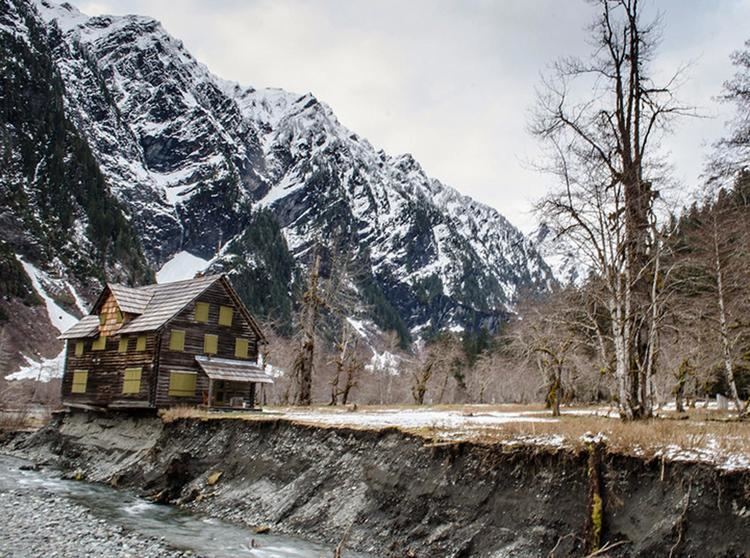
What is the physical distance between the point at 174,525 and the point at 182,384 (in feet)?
61.0

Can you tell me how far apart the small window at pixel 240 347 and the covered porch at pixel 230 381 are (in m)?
0.49

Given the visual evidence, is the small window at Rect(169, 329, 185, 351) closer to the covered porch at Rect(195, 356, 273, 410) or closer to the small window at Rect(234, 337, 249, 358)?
the covered porch at Rect(195, 356, 273, 410)

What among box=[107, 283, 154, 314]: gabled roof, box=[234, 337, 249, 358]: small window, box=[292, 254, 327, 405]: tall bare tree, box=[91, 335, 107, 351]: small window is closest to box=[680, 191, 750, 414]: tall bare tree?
box=[292, 254, 327, 405]: tall bare tree

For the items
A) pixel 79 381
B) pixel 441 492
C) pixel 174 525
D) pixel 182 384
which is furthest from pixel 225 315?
pixel 441 492

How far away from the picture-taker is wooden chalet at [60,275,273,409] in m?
38.2

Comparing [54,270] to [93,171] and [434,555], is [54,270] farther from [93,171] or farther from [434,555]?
[434,555]

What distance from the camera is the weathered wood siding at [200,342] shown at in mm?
38031

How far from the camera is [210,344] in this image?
41.0 metres

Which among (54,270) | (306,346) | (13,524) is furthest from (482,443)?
(54,270)

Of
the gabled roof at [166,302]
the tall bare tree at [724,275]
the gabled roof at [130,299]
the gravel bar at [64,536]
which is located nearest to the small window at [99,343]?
the gabled roof at [166,302]

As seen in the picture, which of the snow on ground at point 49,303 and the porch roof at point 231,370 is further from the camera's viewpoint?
the snow on ground at point 49,303

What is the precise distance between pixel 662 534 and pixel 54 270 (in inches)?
5970

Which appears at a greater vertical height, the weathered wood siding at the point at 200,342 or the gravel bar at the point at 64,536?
the weathered wood siding at the point at 200,342

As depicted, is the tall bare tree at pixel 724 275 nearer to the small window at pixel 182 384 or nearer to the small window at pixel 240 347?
the small window at pixel 240 347
